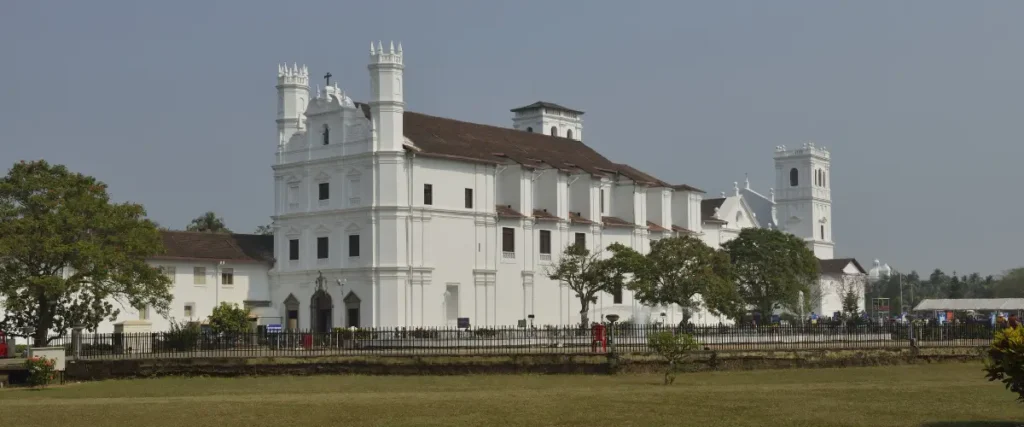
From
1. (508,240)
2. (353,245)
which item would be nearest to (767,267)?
(508,240)

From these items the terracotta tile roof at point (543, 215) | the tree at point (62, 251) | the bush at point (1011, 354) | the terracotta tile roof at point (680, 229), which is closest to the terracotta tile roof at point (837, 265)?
the terracotta tile roof at point (680, 229)

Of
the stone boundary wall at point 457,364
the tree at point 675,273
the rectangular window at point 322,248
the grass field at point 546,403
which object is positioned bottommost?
the grass field at point 546,403

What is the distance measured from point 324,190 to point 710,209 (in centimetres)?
4421

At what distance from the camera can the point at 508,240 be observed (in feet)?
246

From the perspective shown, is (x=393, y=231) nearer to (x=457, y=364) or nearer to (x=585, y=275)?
(x=585, y=275)

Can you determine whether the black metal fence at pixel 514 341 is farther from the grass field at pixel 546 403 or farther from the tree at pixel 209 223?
the tree at pixel 209 223

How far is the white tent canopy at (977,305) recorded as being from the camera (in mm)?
91188

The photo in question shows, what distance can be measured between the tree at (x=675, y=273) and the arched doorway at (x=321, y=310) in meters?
14.9

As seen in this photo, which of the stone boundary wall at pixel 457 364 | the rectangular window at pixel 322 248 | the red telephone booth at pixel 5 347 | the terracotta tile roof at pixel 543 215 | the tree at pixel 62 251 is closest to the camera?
the stone boundary wall at pixel 457 364

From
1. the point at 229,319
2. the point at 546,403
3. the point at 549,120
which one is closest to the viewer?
the point at 546,403

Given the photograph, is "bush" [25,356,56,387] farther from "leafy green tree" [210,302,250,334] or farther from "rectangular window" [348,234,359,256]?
"rectangular window" [348,234,359,256]

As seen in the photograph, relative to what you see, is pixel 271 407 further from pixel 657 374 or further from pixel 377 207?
pixel 377 207

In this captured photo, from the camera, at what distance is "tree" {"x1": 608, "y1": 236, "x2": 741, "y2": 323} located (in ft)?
230

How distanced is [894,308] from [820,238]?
14150 millimetres
